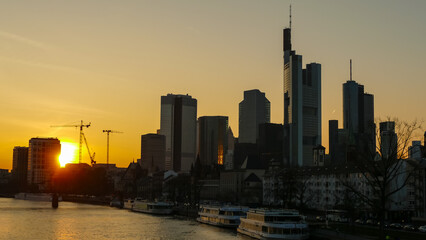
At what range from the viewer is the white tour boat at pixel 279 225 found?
108 meters

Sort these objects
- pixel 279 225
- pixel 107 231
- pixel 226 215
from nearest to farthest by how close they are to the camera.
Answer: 1. pixel 279 225
2. pixel 107 231
3. pixel 226 215

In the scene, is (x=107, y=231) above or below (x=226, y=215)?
below

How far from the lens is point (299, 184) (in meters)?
187

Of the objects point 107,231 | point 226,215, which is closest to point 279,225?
point 226,215

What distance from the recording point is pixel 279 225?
108m

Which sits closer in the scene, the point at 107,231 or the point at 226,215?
the point at 107,231

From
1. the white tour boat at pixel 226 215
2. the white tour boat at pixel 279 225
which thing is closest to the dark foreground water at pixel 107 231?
the white tour boat at pixel 226 215

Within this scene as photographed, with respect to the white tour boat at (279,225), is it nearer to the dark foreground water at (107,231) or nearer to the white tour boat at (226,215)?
the dark foreground water at (107,231)

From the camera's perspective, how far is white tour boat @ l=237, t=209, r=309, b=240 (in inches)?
4235

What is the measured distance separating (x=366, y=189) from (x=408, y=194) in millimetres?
16067

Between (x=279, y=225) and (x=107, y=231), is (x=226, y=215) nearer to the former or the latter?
(x=107, y=231)

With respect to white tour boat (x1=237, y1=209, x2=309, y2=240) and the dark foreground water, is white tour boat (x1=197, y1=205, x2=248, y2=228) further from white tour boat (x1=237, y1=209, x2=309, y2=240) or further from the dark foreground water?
white tour boat (x1=237, y1=209, x2=309, y2=240)

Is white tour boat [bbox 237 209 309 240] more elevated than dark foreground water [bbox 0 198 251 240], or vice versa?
white tour boat [bbox 237 209 309 240]

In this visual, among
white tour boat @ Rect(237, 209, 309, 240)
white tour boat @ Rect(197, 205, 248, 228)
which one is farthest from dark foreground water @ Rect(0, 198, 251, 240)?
white tour boat @ Rect(237, 209, 309, 240)
